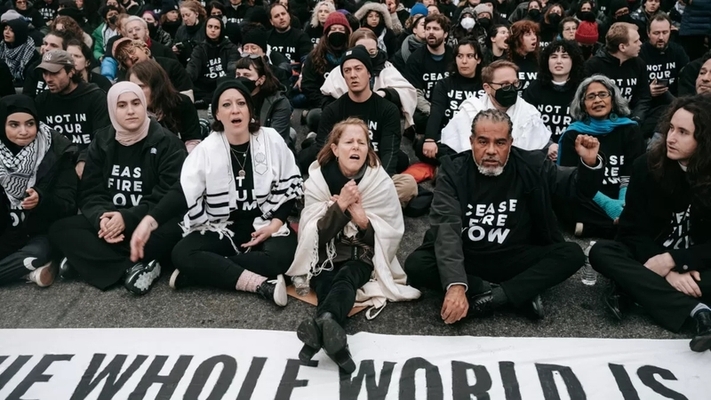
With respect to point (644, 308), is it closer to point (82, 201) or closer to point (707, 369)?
point (707, 369)

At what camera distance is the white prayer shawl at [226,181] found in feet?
A: 13.7

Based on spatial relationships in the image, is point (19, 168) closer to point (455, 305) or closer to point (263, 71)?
point (263, 71)

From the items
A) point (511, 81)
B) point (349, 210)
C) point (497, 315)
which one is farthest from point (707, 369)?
point (511, 81)

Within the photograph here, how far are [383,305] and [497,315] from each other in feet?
2.34

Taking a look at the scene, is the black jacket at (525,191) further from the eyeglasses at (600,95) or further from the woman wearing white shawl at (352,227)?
the eyeglasses at (600,95)

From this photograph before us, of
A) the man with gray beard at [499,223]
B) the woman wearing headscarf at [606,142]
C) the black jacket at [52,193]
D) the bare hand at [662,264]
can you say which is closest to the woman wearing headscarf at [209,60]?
the black jacket at [52,193]

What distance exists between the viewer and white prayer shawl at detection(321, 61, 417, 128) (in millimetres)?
6176

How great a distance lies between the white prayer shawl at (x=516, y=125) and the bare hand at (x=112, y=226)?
2.74 m

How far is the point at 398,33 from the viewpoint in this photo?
367 inches

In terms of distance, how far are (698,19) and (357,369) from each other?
7.33 metres

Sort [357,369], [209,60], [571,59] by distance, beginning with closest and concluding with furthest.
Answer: [357,369] → [571,59] → [209,60]

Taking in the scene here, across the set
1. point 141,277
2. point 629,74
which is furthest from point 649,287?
point 629,74

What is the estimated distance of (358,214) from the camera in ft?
12.9

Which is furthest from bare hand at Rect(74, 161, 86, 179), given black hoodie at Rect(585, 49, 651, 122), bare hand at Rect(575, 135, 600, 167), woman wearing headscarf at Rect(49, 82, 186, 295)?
black hoodie at Rect(585, 49, 651, 122)
